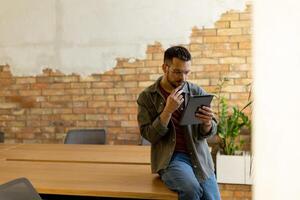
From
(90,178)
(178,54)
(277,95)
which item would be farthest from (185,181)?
(277,95)

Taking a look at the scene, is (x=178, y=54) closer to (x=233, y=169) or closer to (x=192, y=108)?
(x=192, y=108)

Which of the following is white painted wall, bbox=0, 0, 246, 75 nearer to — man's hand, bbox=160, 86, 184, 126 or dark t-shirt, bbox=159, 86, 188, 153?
dark t-shirt, bbox=159, 86, 188, 153

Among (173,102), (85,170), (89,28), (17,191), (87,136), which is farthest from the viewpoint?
(89,28)

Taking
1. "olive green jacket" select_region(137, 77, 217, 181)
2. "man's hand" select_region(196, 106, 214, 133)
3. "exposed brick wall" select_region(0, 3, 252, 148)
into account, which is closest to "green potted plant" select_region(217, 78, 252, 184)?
"exposed brick wall" select_region(0, 3, 252, 148)

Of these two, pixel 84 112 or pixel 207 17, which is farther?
pixel 84 112

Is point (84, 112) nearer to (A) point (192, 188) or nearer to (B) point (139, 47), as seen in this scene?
(B) point (139, 47)

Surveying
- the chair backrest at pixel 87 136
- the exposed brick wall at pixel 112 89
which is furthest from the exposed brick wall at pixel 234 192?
the chair backrest at pixel 87 136

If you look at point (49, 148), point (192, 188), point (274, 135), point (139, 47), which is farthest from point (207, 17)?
point (274, 135)

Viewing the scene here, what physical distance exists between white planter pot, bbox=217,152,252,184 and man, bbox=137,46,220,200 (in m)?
1.40

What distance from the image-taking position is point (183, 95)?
2078 millimetres

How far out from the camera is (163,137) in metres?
2.06

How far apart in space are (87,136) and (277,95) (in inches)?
122

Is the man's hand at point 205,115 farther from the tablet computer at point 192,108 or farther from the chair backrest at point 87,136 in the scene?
the chair backrest at point 87,136

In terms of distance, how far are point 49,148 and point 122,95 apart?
3.93 feet
